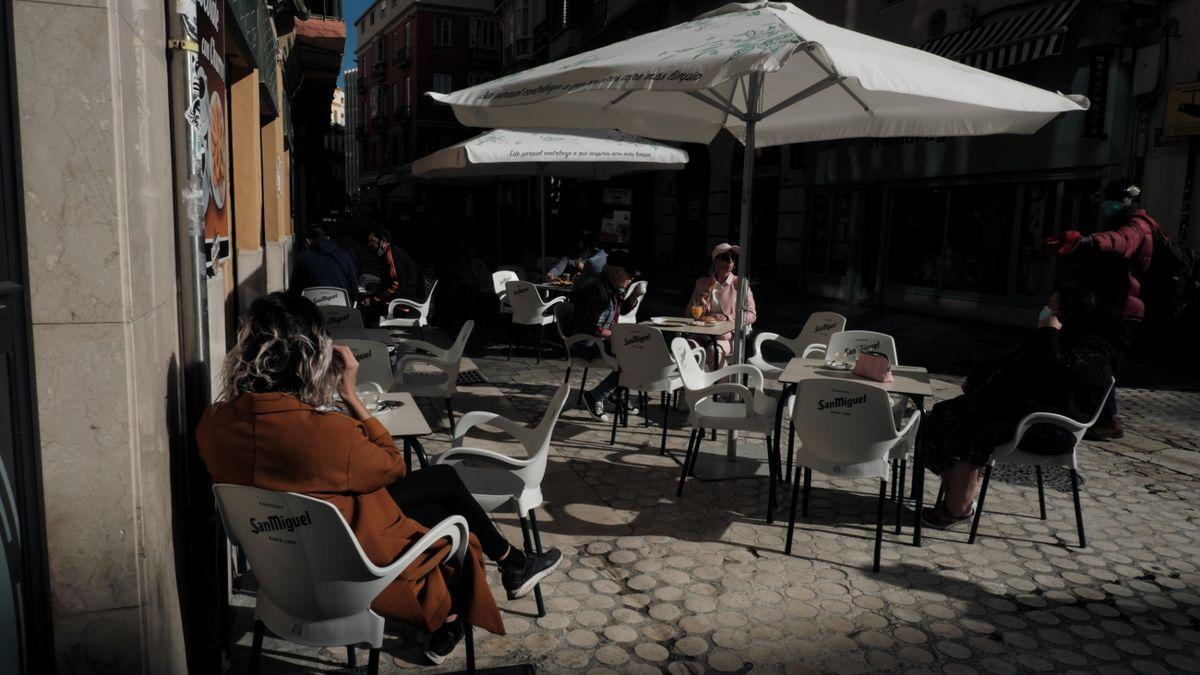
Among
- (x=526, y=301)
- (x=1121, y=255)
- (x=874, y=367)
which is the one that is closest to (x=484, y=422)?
(x=874, y=367)

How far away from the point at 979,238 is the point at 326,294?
10.7 metres

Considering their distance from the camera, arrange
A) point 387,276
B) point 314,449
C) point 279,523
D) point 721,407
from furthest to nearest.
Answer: point 387,276, point 721,407, point 314,449, point 279,523

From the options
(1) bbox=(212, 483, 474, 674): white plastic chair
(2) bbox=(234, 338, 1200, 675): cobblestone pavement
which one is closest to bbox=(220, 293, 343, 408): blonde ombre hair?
(1) bbox=(212, 483, 474, 674): white plastic chair

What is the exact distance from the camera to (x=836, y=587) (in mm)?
3807

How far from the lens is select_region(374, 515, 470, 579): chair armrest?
92.8 inches

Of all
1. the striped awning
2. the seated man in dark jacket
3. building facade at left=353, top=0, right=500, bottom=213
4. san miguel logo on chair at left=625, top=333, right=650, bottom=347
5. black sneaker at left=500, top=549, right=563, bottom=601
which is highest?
building facade at left=353, top=0, right=500, bottom=213

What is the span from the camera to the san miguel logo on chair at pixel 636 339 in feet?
18.8

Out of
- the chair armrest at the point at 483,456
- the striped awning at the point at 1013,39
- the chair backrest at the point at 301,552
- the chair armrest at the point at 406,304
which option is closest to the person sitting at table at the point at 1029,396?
the chair armrest at the point at 483,456

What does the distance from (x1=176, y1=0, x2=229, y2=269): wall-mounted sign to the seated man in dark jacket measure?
2.86m

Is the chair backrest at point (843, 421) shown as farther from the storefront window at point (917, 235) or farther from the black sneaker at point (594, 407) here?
the storefront window at point (917, 235)

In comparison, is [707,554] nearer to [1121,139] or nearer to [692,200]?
[1121,139]

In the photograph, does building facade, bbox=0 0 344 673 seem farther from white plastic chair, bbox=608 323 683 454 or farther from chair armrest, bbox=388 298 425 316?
chair armrest, bbox=388 298 425 316

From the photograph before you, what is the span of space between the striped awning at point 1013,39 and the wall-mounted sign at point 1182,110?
1.54 meters

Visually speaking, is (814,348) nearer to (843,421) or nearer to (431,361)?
(843,421)
